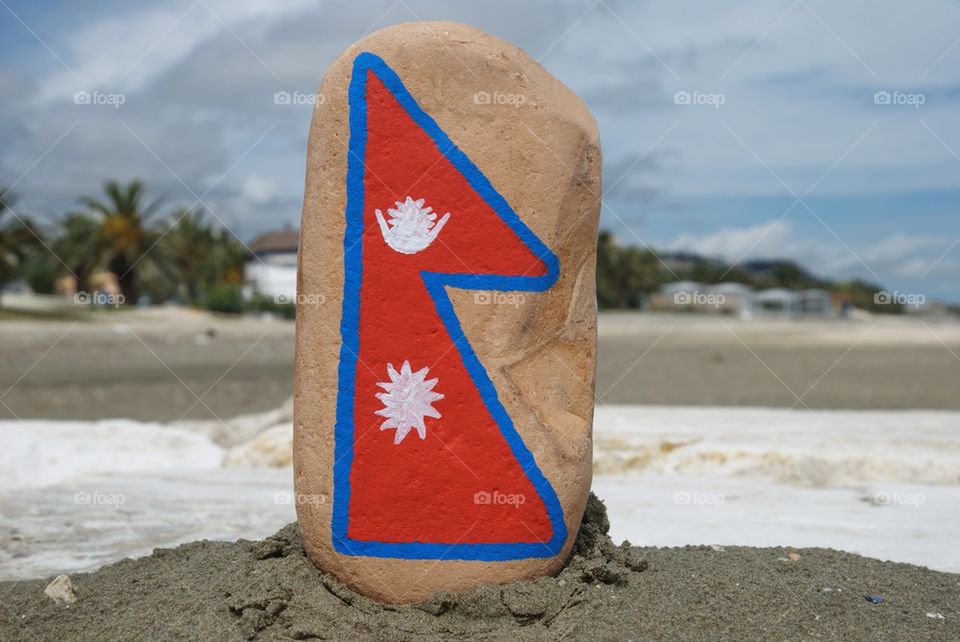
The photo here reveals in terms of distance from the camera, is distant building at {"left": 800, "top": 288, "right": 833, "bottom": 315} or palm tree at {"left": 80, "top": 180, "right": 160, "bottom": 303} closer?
palm tree at {"left": 80, "top": 180, "right": 160, "bottom": 303}

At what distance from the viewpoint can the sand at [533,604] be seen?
4.06 m

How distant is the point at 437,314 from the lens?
4324 millimetres

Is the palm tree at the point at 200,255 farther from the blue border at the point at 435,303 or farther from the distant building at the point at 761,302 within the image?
the blue border at the point at 435,303

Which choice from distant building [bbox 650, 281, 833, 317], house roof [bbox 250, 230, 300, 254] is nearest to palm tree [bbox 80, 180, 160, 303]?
house roof [bbox 250, 230, 300, 254]

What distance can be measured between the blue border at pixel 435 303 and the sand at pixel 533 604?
0.75ft

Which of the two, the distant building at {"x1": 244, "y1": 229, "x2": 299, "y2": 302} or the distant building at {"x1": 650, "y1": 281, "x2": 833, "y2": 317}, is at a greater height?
the distant building at {"x1": 244, "y1": 229, "x2": 299, "y2": 302}

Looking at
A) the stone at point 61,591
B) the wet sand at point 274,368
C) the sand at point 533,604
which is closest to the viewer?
the sand at point 533,604

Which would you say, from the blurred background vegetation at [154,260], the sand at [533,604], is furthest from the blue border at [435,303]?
the blurred background vegetation at [154,260]

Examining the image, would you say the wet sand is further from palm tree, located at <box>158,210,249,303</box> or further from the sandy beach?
palm tree, located at <box>158,210,249,303</box>

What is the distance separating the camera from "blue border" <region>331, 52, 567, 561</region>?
4332mm

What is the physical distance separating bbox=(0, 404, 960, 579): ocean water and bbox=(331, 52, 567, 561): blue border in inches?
72.6

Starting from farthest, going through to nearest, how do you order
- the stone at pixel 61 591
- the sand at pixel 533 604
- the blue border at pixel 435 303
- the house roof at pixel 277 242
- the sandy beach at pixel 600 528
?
the house roof at pixel 277 242 → the stone at pixel 61 591 → the blue border at pixel 435 303 → the sandy beach at pixel 600 528 → the sand at pixel 533 604

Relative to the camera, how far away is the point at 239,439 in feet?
31.0

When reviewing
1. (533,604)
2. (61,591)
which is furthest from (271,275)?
(533,604)
